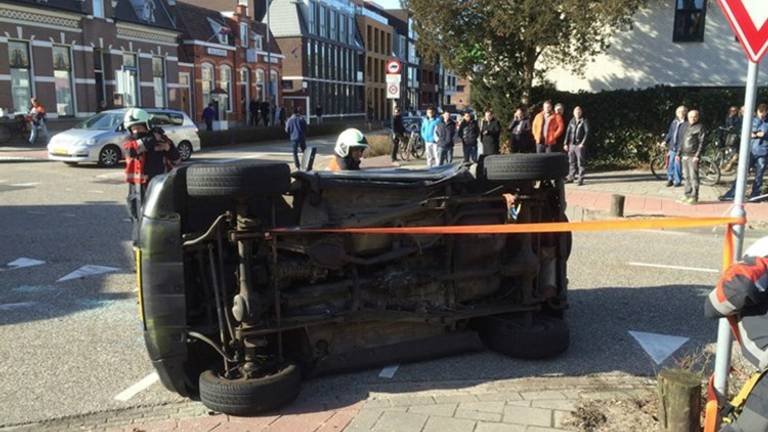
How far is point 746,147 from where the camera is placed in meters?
3.26

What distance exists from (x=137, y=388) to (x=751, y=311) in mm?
3604

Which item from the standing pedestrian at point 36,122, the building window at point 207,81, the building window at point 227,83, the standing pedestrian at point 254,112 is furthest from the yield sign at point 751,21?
the building window at point 227,83

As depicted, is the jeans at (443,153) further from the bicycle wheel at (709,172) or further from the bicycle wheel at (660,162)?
the bicycle wheel at (709,172)

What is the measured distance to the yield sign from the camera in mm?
3229

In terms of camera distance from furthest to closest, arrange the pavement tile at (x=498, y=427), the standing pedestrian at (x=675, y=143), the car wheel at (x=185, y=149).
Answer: the car wheel at (x=185, y=149) < the standing pedestrian at (x=675, y=143) < the pavement tile at (x=498, y=427)

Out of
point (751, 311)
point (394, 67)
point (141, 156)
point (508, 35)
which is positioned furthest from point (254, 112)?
point (751, 311)

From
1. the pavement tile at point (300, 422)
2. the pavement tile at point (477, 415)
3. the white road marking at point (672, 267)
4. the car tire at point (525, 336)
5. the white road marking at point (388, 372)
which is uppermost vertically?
the car tire at point (525, 336)

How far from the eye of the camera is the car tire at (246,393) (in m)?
3.77

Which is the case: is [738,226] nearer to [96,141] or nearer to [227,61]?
[96,141]

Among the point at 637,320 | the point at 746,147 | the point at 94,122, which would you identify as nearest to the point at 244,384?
the point at 746,147

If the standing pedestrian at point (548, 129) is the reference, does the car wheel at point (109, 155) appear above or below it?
below

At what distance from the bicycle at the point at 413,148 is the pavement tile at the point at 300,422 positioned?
18.6 meters

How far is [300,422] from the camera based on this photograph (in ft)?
12.3

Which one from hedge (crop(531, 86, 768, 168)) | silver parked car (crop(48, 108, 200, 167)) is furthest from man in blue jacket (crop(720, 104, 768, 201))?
silver parked car (crop(48, 108, 200, 167))
